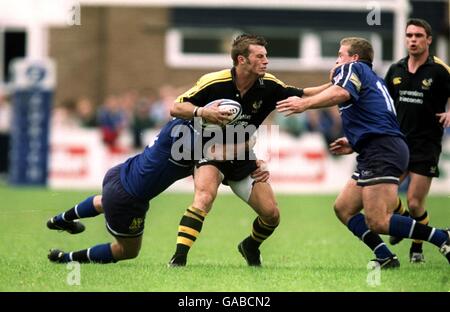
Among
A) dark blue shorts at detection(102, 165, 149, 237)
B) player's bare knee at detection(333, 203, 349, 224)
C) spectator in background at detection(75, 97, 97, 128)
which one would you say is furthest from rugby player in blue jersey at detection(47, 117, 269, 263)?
spectator in background at detection(75, 97, 97, 128)

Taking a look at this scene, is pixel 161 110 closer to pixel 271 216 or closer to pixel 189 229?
pixel 271 216

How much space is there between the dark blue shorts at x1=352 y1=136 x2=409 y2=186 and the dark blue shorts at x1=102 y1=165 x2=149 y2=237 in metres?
1.87

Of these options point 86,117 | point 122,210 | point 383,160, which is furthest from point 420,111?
point 86,117

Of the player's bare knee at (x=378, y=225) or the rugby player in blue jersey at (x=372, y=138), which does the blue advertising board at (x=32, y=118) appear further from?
the player's bare knee at (x=378, y=225)

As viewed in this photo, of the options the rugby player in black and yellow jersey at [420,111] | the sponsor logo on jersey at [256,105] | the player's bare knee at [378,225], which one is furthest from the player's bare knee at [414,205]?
the sponsor logo on jersey at [256,105]

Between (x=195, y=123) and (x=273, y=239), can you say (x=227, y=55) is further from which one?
(x=195, y=123)

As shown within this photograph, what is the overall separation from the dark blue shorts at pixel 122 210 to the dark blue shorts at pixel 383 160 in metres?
1.87

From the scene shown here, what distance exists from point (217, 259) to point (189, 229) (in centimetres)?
155

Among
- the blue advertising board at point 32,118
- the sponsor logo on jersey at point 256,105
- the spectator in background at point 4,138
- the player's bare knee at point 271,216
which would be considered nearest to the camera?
the sponsor logo on jersey at point 256,105

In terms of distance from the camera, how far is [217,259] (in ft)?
35.2

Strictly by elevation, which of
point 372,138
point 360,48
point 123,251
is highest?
point 360,48

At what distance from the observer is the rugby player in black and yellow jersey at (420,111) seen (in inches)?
423

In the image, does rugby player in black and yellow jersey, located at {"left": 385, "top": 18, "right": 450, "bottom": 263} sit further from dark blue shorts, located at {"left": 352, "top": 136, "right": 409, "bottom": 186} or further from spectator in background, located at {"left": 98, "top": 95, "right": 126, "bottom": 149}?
spectator in background, located at {"left": 98, "top": 95, "right": 126, "bottom": 149}

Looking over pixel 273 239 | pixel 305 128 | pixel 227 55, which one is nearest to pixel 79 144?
pixel 305 128
